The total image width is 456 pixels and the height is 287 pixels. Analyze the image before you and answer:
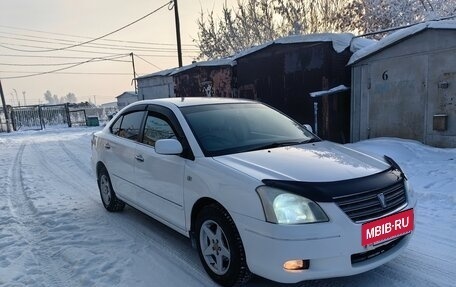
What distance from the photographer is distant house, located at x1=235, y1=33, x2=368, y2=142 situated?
955 cm

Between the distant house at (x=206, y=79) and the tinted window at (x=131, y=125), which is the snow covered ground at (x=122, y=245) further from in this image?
the distant house at (x=206, y=79)

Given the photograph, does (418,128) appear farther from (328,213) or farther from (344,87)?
(328,213)

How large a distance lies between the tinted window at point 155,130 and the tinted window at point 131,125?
23cm

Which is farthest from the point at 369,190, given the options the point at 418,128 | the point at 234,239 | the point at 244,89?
the point at 244,89

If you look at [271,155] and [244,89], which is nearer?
[271,155]

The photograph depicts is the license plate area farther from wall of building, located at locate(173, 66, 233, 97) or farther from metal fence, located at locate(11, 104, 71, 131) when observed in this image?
metal fence, located at locate(11, 104, 71, 131)

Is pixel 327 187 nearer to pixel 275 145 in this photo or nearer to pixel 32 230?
pixel 275 145

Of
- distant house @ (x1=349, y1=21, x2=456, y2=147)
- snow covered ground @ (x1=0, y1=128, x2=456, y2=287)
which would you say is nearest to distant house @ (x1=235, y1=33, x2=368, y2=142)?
distant house @ (x1=349, y1=21, x2=456, y2=147)

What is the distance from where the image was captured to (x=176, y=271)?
3410 mm

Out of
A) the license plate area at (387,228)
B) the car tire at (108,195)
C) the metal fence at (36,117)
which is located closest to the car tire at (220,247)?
the license plate area at (387,228)

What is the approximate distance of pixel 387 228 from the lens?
2.79 m

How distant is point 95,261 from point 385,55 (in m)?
7.57

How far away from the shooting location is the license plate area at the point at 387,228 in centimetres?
265

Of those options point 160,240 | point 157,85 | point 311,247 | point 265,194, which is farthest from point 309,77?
point 157,85
